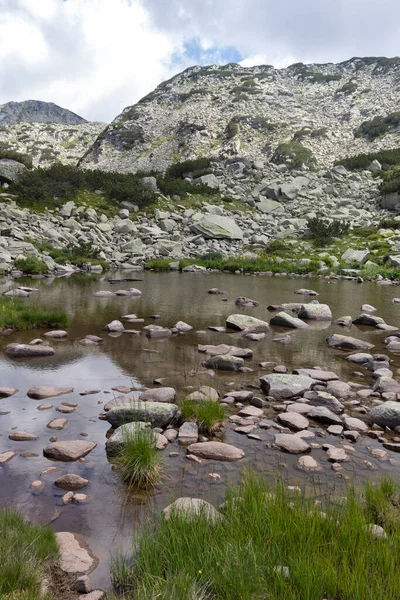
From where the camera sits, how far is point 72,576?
119 inches

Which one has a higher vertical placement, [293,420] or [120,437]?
[120,437]

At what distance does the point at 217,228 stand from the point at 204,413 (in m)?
34.5

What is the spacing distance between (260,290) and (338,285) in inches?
264

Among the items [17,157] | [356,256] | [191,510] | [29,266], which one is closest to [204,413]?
[191,510]

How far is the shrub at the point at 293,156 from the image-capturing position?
6187 cm

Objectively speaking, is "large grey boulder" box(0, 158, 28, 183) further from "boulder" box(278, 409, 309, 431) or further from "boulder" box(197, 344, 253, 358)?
"boulder" box(278, 409, 309, 431)

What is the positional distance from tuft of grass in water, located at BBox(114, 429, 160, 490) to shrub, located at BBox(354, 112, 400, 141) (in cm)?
8024

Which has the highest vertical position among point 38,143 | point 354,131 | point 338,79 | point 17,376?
point 338,79

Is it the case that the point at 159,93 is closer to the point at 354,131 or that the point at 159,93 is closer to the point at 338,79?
the point at 338,79

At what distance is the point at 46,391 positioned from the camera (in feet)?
22.8

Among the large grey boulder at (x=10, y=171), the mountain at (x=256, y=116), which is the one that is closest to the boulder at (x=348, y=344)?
the large grey boulder at (x=10, y=171)

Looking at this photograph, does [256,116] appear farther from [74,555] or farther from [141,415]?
[74,555]

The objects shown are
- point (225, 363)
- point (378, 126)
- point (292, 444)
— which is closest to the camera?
point (292, 444)

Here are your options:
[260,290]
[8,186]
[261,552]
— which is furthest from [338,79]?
[261,552]
